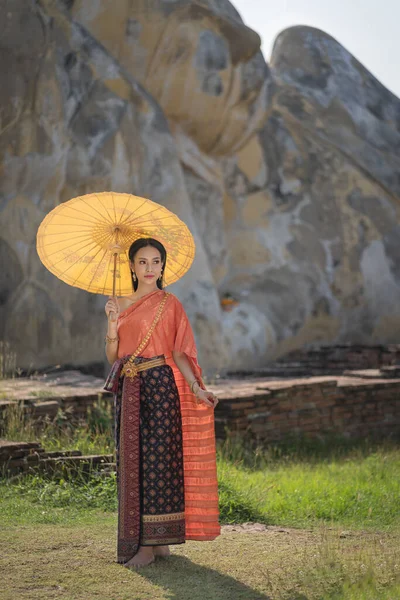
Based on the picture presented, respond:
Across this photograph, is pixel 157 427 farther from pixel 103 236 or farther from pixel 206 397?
pixel 103 236

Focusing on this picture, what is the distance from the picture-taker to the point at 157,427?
3.52 meters

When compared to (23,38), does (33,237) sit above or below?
below

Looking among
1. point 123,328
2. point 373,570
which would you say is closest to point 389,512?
point 373,570

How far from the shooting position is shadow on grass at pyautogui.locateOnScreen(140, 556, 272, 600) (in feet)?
9.84

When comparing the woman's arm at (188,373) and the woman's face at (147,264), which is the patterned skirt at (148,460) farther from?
the woman's face at (147,264)

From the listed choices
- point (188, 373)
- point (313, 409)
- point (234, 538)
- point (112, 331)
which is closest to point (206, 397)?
point (188, 373)

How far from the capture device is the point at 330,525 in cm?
438

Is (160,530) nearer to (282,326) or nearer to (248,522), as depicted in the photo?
(248,522)

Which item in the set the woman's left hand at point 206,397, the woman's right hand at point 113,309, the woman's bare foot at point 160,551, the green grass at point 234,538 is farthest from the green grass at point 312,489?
the woman's right hand at point 113,309

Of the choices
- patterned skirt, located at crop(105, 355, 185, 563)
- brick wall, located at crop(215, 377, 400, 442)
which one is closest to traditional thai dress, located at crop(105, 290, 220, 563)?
patterned skirt, located at crop(105, 355, 185, 563)

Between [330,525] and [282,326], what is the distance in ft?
36.4

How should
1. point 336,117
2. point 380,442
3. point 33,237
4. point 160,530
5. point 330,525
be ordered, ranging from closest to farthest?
1. point 160,530
2. point 330,525
3. point 380,442
4. point 33,237
5. point 336,117

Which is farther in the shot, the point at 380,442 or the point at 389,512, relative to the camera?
the point at 380,442

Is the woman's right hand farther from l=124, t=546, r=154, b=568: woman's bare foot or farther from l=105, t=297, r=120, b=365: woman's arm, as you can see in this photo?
l=124, t=546, r=154, b=568: woman's bare foot
